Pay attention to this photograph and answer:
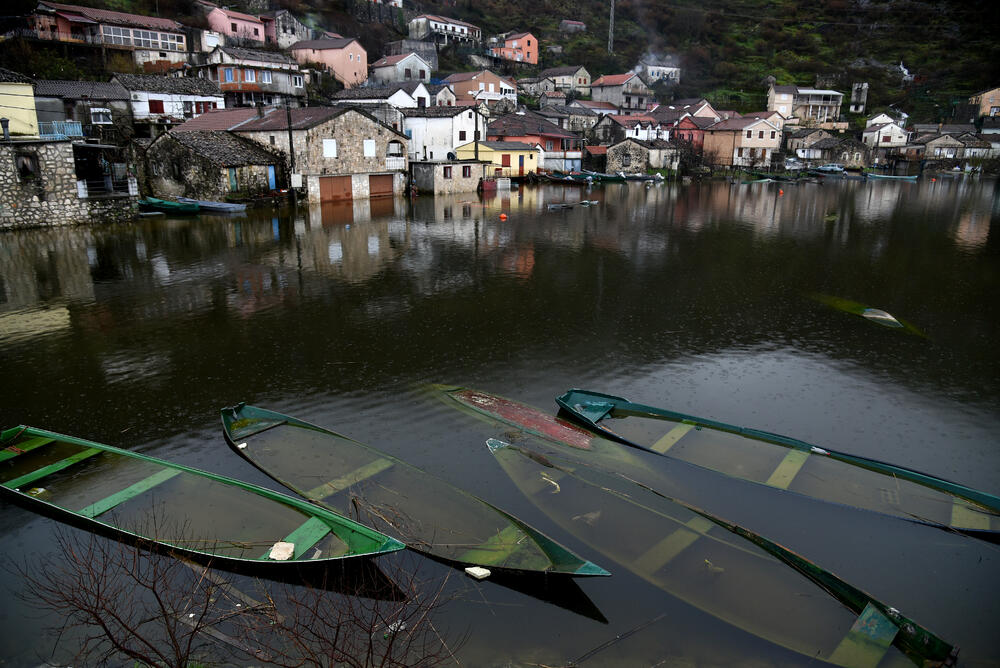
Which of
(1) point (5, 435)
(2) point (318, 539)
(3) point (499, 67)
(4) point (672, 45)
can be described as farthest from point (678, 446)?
(4) point (672, 45)

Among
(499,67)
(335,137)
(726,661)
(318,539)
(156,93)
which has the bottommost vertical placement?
(726,661)

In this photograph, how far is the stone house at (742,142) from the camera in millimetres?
73750

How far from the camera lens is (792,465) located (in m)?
9.38

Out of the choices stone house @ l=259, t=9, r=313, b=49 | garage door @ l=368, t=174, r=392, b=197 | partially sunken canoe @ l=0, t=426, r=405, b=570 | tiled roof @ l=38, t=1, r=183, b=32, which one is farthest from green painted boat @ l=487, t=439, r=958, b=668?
stone house @ l=259, t=9, r=313, b=49

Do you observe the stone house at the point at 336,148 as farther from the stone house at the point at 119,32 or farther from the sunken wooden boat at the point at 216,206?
the stone house at the point at 119,32

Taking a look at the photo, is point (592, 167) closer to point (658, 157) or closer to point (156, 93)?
point (658, 157)

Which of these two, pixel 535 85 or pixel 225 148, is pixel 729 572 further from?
pixel 535 85

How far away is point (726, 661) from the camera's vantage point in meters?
6.39

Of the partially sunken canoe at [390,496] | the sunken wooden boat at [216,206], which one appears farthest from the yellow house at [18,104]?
the partially sunken canoe at [390,496]

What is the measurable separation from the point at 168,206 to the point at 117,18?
32977mm

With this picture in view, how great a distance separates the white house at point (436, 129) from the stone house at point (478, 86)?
20935 mm

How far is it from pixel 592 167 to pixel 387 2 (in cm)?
4477

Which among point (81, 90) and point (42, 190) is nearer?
point (42, 190)

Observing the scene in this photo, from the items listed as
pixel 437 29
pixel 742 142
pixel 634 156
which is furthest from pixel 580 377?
pixel 437 29
